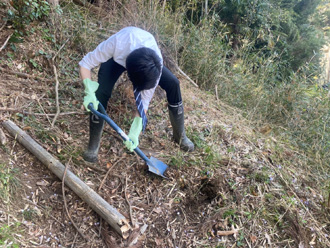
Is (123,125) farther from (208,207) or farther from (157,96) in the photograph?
(208,207)

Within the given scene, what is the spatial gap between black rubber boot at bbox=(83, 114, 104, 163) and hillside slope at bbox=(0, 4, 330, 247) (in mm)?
85

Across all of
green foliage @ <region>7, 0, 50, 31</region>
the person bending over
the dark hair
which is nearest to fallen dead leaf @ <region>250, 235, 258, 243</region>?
the person bending over

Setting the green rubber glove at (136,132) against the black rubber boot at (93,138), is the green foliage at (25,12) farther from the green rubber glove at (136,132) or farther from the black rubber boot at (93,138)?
the green rubber glove at (136,132)

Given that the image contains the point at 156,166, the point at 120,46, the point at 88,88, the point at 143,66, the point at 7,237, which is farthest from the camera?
the point at 156,166

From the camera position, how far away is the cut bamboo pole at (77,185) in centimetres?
190

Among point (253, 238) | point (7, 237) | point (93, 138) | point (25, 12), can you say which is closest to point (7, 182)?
point (7, 237)

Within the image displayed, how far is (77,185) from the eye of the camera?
207cm

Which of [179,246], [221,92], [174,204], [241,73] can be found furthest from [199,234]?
[241,73]

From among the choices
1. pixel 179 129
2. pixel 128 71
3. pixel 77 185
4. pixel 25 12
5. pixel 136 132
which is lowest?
pixel 77 185

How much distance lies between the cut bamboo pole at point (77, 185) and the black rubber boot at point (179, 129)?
3.74 feet

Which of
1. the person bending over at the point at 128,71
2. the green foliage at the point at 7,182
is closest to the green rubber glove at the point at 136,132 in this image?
the person bending over at the point at 128,71

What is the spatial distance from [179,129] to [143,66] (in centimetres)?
113

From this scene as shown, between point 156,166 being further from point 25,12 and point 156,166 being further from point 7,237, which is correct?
point 25,12

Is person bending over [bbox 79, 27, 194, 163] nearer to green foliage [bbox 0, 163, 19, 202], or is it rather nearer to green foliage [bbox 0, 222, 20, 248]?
green foliage [bbox 0, 163, 19, 202]
